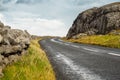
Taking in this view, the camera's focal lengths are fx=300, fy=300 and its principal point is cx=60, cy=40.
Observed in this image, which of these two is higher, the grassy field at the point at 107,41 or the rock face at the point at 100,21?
the rock face at the point at 100,21

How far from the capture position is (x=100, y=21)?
106 m

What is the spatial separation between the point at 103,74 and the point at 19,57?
4.13 metres

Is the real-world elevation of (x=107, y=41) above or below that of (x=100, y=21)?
below

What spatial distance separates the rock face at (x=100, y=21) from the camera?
3917 inches

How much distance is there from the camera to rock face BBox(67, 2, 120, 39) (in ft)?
326

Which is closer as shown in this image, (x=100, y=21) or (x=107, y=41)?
(x=107, y=41)

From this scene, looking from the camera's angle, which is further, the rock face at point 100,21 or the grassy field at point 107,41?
the rock face at point 100,21

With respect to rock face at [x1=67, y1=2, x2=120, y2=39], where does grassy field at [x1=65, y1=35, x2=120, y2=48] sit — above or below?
below

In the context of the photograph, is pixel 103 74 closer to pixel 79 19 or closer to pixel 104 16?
pixel 104 16

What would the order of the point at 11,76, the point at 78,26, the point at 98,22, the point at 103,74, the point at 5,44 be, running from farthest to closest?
1. the point at 78,26
2. the point at 98,22
3. the point at 103,74
4. the point at 5,44
5. the point at 11,76

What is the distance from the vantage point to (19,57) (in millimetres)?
14672

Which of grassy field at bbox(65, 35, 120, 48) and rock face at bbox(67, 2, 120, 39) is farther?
rock face at bbox(67, 2, 120, 39)

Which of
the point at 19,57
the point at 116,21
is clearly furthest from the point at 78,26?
the point at 19,57

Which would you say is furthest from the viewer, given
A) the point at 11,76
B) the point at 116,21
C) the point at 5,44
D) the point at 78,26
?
the point at 78,26
